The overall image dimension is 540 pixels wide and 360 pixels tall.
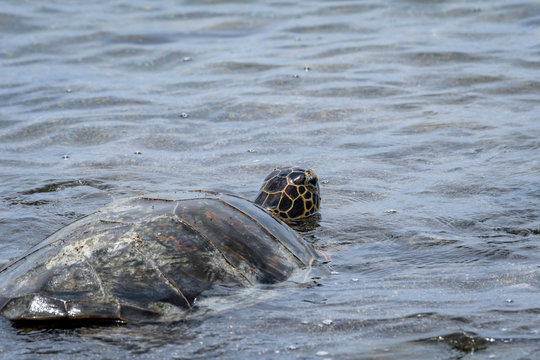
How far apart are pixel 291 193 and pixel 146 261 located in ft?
7.80

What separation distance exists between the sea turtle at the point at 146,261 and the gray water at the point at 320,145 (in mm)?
113

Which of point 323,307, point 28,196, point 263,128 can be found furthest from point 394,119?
point 323,307

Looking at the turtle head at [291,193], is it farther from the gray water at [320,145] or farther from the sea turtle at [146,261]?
the sea turtle at [146,261]

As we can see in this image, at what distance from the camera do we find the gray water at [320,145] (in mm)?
3713

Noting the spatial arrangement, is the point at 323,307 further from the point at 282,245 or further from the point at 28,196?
the point at 28,196

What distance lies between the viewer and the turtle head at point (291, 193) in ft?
20.1

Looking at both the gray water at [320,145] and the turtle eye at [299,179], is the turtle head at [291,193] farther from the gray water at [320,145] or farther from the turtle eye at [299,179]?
the gray water at [320,145]

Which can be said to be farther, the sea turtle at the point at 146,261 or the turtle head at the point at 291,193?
the turtle head at the point at 291,193

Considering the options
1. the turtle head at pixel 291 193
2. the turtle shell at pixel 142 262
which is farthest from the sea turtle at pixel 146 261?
the turtle head at pixel 291 193

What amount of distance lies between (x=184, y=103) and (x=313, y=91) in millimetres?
1696

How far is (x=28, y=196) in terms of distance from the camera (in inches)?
257

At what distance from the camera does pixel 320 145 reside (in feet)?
25.5

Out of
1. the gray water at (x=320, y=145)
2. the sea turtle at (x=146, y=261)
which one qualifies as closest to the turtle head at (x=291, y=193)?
the gray water at (x=320, y=145)

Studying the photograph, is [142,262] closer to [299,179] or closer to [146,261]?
[146,261]
